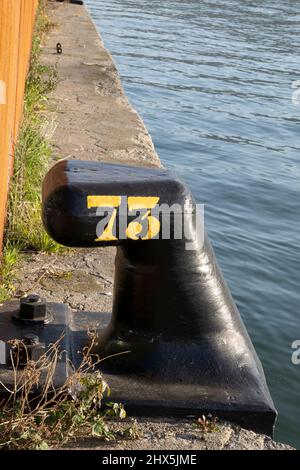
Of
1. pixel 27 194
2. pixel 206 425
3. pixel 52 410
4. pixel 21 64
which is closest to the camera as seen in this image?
pixel 52 410

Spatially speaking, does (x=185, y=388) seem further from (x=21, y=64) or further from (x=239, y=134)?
(x=239, y=134)

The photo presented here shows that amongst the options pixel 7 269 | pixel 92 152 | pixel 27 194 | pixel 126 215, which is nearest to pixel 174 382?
pixel 126 215

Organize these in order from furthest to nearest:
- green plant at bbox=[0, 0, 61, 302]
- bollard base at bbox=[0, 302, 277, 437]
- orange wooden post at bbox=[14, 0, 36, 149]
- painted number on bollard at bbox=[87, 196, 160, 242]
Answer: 1. orange wooden post at bbox=[14, 0, 36, 149]
2. green plant at bbox=[0, 0, 61, 302]
3. bollard base at bbox=[0, 302, 277, 437]
4. painted number on bollard at bbox=[87, 196, 160, 242]

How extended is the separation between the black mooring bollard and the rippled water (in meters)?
1.60

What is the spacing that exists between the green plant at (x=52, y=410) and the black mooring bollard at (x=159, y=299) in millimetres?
119

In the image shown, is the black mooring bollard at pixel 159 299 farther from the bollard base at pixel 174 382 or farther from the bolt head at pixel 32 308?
the bolt head at pixel 32 308

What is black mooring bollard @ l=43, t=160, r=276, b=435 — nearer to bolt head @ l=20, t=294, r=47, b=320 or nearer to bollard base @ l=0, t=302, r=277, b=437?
bollard base @ l=0, t=302, r=277, b=437

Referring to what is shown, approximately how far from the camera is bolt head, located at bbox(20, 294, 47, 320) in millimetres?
3482

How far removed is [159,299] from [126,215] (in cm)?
36

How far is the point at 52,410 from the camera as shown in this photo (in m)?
3.01

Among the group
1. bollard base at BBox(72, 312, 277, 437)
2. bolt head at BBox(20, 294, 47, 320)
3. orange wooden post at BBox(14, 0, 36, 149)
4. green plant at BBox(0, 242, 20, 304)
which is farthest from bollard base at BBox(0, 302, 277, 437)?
orange wooden post at BBox(14, 0, 36, 149)

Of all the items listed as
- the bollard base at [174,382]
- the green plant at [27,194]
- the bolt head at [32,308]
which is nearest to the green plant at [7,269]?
the green plant at [27,194]

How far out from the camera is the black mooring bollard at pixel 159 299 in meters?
3.09
